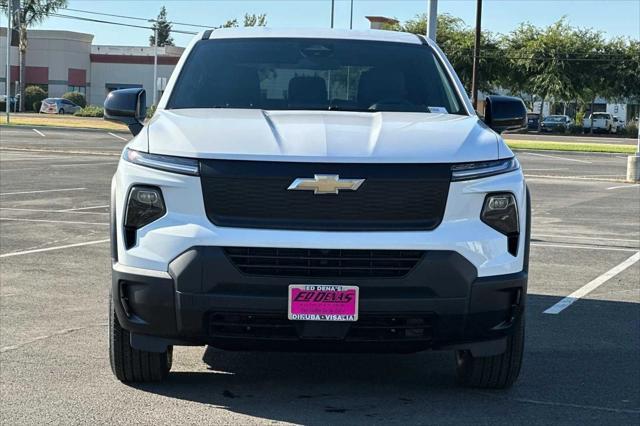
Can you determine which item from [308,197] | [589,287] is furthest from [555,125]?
[308,197]

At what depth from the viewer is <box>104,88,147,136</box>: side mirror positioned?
6.13 m

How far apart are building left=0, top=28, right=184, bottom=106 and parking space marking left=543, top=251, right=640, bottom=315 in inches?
2981

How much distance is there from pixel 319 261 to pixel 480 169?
872mm

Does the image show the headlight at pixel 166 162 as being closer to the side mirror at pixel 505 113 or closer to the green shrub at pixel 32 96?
the side mirror at pixel 505 113

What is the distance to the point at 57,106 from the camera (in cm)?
7319

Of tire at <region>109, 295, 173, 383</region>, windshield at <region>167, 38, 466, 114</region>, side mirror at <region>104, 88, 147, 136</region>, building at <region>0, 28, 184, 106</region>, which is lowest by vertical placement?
tire at <region>109, 295, 173, 383</region>

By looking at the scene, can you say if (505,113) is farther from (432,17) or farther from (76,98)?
(76,98)

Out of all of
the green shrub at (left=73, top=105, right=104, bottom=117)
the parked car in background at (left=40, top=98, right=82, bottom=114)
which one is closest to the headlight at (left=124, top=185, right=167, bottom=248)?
the green shrub at (left=73, top=105, right=104, bottom=117)

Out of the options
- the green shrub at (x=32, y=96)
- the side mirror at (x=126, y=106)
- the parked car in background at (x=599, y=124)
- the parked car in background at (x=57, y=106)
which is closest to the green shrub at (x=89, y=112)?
the parked car in background at (x=57, y=106)

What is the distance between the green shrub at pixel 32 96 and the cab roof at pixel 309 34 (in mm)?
75417

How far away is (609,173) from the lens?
94.6 ft

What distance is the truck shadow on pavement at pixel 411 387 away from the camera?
518 cm

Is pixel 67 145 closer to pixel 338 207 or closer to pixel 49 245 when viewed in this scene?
pixel 49 245

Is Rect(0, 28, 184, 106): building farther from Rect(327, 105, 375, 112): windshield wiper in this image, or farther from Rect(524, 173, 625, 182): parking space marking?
Rect(327, 105, 375, 112): windshield wiper
